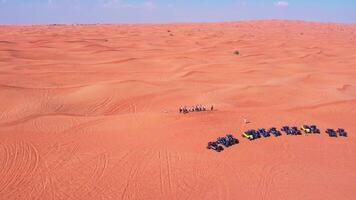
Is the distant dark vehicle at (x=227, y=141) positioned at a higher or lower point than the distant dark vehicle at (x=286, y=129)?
lower

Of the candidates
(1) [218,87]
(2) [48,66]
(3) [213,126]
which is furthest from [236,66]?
(3) [213,126]

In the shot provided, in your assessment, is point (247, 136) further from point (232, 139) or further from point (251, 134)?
point (232, 139)

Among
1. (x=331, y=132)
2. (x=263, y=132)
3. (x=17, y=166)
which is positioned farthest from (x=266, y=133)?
(x=17, y=166)

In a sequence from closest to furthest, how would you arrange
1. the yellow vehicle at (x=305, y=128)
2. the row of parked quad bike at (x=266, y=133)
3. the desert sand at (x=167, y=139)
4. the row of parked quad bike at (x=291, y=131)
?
the desert sand at (x=167, y=139), the row of parked quad bike at (x=266, y=133), the row of parked quad bike at (x=291, y=131), the yellow vehicle at (x=305, y=128)

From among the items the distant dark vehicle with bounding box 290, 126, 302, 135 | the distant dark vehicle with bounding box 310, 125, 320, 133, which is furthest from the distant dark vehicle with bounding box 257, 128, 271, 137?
the distant dark vehicle with bounding box 310, 125, 320, 133

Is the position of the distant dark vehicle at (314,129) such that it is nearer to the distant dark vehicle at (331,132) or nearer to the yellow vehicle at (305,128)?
the yellow vehicle at (305,128)

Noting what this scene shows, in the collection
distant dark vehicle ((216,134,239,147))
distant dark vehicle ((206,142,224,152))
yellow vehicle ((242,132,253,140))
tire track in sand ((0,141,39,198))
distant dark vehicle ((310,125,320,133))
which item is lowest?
tire track in sand ((0,141,39,198))

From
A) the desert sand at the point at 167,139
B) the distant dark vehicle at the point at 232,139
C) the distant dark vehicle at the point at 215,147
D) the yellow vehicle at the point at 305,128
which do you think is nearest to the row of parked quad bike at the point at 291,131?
the yellow vehicle at the point at 305,128

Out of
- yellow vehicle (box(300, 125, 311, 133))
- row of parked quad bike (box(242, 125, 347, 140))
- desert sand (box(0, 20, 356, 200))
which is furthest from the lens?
yellow vehicle (box(300, 125, 311, 133))

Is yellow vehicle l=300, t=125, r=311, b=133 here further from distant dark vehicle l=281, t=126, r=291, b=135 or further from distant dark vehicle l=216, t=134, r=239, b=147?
distant dark vehicle l=216, t=134, r=239, b=147
